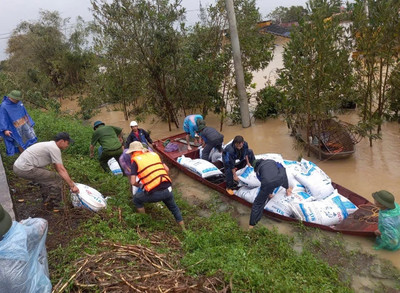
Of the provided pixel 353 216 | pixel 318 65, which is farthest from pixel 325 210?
pixel 318 65

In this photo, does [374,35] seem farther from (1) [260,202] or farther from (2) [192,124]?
(1) [260,202]

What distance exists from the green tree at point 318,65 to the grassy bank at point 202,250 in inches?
131

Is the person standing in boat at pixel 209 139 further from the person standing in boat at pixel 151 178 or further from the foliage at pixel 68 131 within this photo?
the foliage at pixel 68 131

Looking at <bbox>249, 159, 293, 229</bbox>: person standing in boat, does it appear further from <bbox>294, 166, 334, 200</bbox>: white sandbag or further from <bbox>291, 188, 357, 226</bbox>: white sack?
<bbox>294, 166, 334, 200</bbox>: white sandbag

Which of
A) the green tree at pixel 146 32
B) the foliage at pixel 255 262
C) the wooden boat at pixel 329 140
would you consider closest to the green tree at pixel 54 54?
the green tree at pixel 146 32

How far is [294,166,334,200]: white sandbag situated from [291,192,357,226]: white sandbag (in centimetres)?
19

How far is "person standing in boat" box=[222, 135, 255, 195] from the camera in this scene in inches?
211

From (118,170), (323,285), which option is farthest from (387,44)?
(118,170)

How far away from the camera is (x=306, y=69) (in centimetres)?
674

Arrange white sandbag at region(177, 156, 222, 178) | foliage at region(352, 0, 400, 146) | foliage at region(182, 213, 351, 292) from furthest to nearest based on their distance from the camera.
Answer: foliage at region(352, 0, 400, 146), white sandbag at region(177, 156, 222, 178), foliage at region(182, 213, 351, 292)

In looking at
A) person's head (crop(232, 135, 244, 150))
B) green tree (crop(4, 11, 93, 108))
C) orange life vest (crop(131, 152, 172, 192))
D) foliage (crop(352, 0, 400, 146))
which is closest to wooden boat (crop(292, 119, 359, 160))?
foliage (crop(352, 0, 400, 146))

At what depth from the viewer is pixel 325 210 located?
15.2 feet

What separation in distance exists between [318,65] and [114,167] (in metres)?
4.55

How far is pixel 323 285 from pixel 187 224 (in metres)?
2.11
